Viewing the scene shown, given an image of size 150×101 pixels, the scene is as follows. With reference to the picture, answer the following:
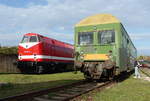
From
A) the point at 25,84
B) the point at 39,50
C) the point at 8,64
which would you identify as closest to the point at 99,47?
the point at 25,84

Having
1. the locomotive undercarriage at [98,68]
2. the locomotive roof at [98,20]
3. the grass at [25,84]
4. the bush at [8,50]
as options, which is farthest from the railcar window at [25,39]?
the locomotive undercarriage at [98,68]

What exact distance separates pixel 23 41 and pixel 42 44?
6.53 ft

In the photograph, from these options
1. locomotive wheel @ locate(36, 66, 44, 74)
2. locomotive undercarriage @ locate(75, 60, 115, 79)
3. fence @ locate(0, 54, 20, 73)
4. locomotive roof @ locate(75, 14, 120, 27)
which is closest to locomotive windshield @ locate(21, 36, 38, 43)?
fence @ locate(0, 54, 20, 73)

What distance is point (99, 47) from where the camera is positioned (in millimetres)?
13070

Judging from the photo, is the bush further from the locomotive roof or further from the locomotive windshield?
the locomotive roof

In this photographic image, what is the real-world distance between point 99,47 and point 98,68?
1.27 m

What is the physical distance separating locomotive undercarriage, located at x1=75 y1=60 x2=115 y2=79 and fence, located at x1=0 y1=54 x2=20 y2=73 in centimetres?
1007

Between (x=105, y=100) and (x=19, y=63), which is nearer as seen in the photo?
(x=105, y=100)

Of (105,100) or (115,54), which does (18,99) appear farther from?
(115,54)

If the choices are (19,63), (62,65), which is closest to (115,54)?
(19,63)

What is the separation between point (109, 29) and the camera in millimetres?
13156

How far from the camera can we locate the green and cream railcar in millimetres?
12578

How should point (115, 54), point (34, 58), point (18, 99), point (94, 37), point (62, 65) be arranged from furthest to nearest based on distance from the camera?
point (62, 65)
point (34, 58)
point (94, 37)
point (115, 54)
point (18, 99)

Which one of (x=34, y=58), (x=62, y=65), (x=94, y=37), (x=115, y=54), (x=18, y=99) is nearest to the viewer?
(x=18, y=99)
